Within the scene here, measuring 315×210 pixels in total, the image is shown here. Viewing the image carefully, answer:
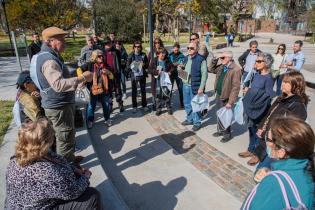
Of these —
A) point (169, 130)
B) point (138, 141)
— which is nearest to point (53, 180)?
point (138, 141)

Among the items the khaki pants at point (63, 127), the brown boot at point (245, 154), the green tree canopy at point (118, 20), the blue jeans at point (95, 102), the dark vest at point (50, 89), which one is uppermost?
the green tree canopy at point (118, 20)

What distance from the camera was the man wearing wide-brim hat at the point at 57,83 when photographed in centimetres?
332

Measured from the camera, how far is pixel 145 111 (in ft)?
25.0

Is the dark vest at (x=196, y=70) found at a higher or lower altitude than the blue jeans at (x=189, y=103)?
higher

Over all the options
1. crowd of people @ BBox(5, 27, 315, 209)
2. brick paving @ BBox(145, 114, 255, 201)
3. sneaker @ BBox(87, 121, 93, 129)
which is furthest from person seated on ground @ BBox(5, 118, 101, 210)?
sneaker @ BBox(87, 121, 93, 129)

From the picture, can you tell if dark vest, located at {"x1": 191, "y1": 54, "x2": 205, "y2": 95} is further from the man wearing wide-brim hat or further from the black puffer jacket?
the man wearing wide-brim hat

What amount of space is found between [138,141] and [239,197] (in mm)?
2535

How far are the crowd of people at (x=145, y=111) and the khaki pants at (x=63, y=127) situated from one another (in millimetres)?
13

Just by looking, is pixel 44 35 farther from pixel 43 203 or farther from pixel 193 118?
pixel 193 118

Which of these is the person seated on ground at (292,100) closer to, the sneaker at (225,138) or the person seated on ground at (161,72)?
the sneaker at (225,138)

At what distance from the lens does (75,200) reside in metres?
2.65

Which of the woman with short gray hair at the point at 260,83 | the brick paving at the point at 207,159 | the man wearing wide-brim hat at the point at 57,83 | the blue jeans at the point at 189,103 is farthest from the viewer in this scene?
the blue jeans at the point at 189,103

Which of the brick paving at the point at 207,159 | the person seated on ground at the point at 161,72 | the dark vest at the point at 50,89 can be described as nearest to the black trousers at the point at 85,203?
the dark vest at the point at 50,89

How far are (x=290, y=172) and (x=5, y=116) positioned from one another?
6.59m
